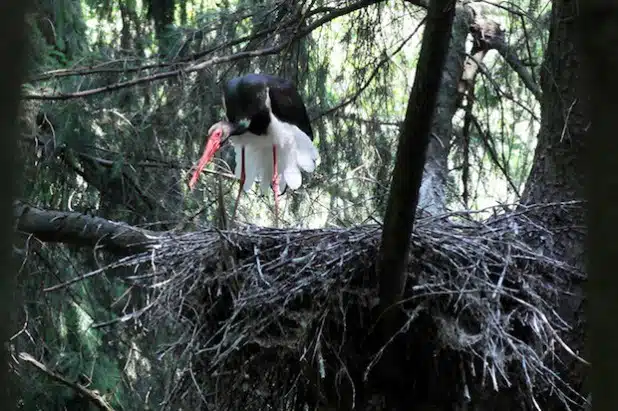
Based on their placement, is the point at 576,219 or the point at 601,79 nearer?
the point at 601,79

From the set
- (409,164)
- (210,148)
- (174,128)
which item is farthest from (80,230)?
(409,164)

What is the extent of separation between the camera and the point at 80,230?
3.71 metres

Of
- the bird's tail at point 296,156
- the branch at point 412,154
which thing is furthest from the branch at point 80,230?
the branch at point 412,154

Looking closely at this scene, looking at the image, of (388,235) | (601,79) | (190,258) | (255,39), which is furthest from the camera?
(255,39)

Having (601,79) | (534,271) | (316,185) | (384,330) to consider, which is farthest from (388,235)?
(316,185)

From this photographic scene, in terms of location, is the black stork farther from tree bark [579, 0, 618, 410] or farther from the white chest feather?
tree bark [579, 0, 618, 410]

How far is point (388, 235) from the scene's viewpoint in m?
2.18

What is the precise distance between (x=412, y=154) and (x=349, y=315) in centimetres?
72

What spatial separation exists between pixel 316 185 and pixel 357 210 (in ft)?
1.29

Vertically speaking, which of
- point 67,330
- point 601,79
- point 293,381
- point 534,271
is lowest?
point 67,330

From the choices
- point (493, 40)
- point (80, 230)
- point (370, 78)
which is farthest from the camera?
point (370, 78)

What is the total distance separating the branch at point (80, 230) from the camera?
349cm

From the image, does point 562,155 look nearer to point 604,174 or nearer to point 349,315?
point 349,315

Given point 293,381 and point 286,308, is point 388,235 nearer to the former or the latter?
point 286,308
